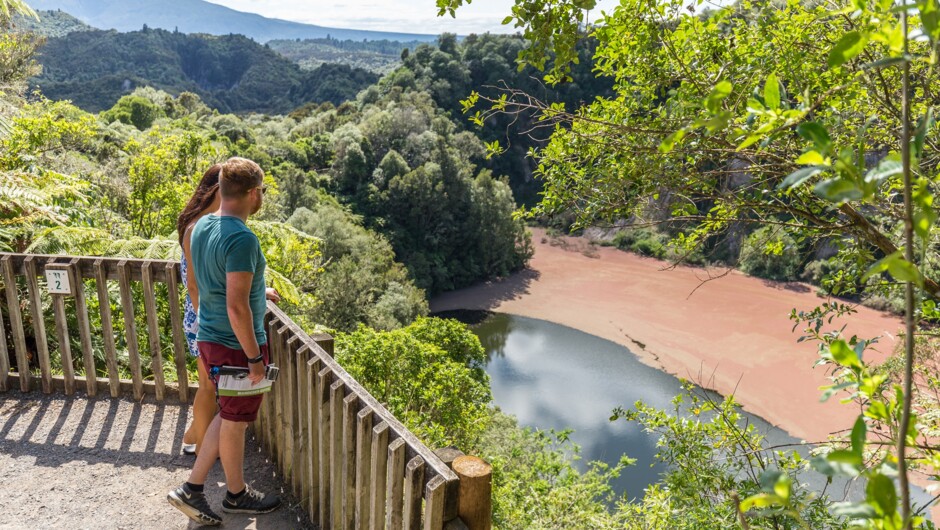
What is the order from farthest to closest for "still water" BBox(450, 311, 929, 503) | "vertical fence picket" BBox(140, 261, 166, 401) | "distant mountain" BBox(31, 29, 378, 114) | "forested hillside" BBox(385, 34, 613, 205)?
"distant mountain" BBox(31, 29, 378, 114) < "forested hillside" BBox(385, 34, 613, 205) < "still water" BBox(450, 311, 929, 503) < "vertical fence picket" BBox(140, 261, 166, 401)

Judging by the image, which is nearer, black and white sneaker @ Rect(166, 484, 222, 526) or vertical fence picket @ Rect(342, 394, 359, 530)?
vertical fence picket @ Rect(342, 394, 359, 530)

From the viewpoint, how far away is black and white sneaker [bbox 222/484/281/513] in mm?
2602

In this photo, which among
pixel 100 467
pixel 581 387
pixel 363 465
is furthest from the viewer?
pixel 581 387

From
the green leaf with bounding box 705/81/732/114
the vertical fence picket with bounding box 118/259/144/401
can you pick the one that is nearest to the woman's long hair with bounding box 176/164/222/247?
the vertical fence picket with bounding box 118/259/144/401

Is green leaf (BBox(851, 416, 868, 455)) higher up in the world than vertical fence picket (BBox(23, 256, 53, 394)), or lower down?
higher up

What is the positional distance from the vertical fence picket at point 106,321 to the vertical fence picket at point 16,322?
439mm

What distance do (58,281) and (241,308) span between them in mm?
1705

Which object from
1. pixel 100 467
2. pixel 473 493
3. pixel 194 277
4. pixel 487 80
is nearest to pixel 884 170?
pixel 473 493

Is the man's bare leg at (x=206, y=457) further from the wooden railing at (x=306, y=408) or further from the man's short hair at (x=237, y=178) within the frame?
the man's short hair at (x=237, y=178)

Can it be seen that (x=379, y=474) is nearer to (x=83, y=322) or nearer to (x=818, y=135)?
(x=818, y=135)

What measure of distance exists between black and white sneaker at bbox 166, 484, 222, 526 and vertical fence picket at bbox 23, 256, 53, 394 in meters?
1.61

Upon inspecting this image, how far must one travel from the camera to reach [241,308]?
225 cm

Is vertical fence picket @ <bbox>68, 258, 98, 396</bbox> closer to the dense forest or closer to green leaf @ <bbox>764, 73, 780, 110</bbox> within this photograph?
the dense forest

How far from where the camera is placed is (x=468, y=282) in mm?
30062
